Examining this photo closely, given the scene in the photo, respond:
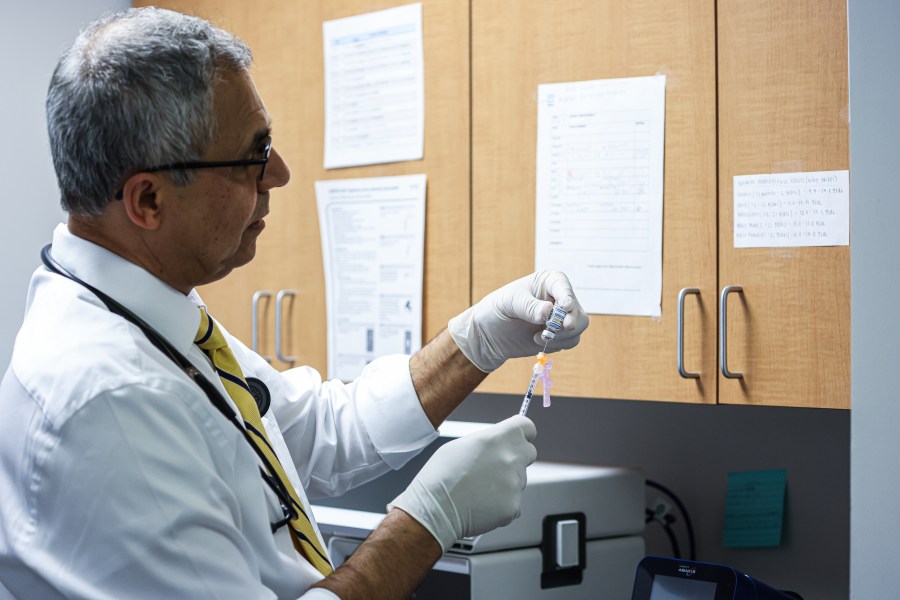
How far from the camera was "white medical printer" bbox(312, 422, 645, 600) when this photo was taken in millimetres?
1366

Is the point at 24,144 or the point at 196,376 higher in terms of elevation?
the point at 24,144

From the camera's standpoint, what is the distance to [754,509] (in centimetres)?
168

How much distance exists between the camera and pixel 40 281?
104 centimetres

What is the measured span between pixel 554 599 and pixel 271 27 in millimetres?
1275

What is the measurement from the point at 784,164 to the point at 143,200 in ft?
2.99

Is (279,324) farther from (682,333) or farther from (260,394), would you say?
(682,333)

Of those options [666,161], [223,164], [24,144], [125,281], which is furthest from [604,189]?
[24,144]

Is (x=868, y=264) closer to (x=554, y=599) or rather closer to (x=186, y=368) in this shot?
(x=554, y=599)

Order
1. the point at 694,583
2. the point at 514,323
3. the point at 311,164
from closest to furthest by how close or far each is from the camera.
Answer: the point at 694,583 < the point at 514,323 < the point at 311,164

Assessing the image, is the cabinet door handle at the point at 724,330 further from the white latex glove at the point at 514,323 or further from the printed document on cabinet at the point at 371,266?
the printed document on cabinet at the point at 371,266

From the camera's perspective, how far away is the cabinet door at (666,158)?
1389mm

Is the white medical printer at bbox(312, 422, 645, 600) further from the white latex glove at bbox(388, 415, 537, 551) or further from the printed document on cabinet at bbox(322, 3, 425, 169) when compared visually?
the printed document on cabinet at bbox(322, 3, 425, 169)

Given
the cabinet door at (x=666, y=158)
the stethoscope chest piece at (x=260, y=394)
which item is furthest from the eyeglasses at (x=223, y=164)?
the cabinet door at (x=666, y=158)

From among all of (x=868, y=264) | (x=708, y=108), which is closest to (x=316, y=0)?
(x=708, y=108)
